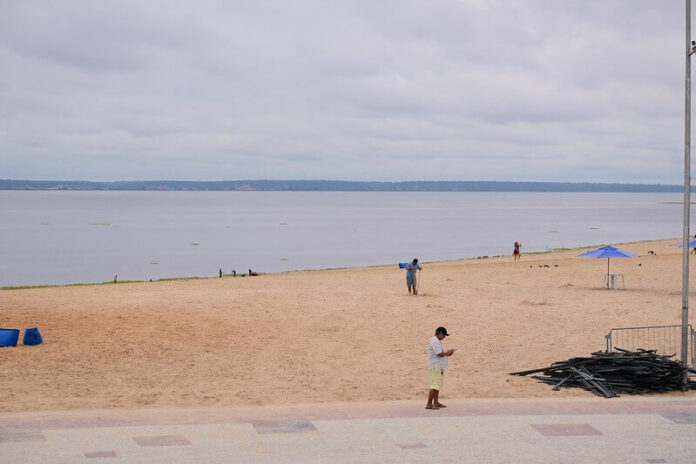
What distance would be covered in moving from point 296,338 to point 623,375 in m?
10.3

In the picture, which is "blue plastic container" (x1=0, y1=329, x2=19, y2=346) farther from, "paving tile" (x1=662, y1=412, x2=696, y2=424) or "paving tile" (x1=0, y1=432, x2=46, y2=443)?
"paving tile" (x1=662, y1=412, x2=696, y2=424)

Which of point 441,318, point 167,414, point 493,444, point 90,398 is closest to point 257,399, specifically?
point 167,414

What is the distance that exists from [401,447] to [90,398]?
7.61 meters

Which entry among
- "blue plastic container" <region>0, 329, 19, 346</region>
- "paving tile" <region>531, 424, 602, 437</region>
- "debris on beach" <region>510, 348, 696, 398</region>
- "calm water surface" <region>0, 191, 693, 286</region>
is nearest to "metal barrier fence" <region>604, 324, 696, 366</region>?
"debris on beach" <region>510, 348, 696, 398</region>

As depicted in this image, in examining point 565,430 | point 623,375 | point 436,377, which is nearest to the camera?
point 565,430

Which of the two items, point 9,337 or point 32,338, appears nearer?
point 9,337

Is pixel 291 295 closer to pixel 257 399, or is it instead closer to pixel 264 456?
pixel 257 399

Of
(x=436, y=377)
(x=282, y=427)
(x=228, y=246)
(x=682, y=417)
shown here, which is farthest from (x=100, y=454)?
(x=228, y=246)

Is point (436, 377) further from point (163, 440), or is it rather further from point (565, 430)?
point (163, 440)

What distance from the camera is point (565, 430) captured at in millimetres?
14023

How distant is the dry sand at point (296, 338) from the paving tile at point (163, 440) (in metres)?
3.30

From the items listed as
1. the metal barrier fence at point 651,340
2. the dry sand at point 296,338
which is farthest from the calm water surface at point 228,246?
the metal barrier fence at point 651,340

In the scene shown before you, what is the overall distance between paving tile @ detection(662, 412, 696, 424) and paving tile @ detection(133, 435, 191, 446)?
8.70 meters

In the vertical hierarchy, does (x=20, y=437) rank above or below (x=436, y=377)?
below
